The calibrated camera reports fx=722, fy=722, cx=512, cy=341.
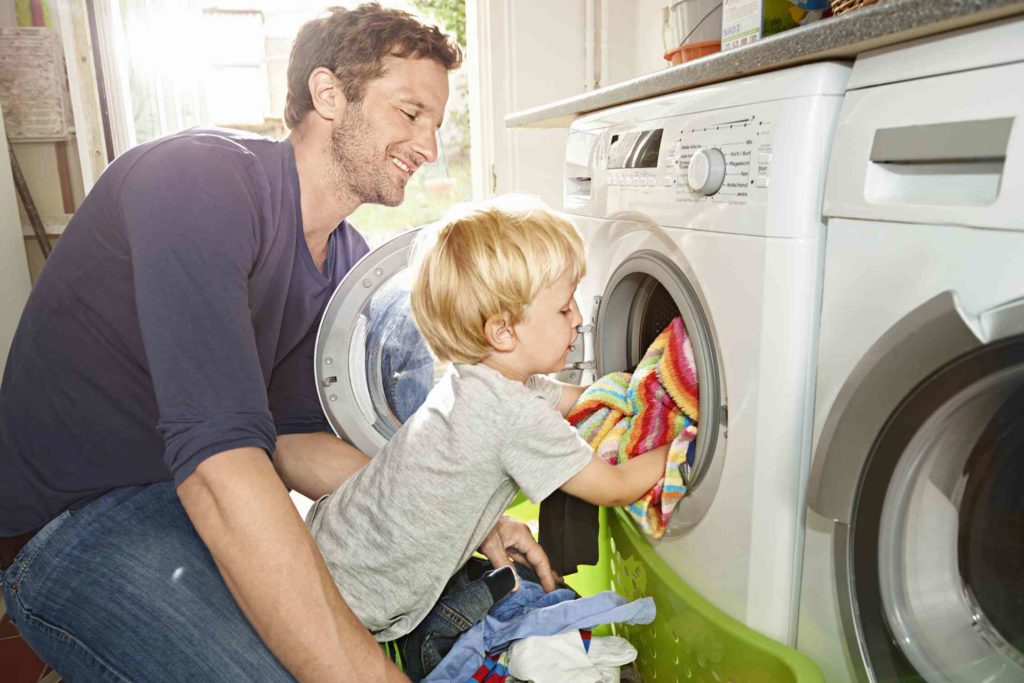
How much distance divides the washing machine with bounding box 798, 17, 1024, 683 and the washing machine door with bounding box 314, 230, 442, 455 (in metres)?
0.88

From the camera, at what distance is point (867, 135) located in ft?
2.38

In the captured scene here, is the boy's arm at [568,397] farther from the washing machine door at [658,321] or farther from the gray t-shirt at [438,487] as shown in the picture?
the gray t-shirt at [438,487]

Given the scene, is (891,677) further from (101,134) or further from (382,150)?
(101,134)

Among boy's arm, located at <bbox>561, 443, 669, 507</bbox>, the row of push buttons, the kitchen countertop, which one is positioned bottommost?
boy's arm, located at <bbox>561, 443, 669, 507</bbox>

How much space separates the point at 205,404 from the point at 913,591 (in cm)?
80

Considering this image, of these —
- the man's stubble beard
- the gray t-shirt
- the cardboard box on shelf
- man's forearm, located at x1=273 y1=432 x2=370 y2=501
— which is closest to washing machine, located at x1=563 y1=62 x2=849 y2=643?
the gray t-shirt

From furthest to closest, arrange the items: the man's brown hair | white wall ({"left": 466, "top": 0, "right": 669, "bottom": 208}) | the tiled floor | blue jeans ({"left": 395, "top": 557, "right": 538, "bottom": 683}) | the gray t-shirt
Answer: white wall ({"left": 466, "top": 0, "right": 669, "bottom": 208})
the tiled floor
the man's brown hair
blue jeans ({"left": 395, "top": 557, "right": 538, "bottom": 683})
the gray t-shirt

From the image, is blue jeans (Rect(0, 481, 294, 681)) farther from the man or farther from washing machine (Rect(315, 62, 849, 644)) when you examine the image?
washing machine (Rect(315, 62, 849, 644))

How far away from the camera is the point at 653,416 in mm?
1166

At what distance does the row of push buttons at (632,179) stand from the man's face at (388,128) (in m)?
0.37

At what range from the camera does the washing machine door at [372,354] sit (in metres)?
1.47

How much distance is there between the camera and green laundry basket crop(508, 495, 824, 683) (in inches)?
35.4

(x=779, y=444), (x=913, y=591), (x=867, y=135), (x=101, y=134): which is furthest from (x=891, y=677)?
(x=101, y=134)

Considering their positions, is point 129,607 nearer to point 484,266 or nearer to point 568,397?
point 484,266
